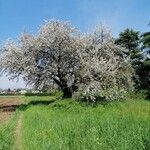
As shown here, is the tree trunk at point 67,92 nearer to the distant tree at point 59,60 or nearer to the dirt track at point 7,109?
the distant tree at point 59,60

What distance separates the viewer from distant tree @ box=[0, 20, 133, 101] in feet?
147

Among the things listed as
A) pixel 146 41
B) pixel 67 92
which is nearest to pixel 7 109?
pixel 67 92

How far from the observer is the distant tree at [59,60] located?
44906mm

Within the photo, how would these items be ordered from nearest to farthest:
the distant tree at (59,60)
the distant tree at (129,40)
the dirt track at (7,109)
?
1. the dirt track at (7,109)
2. the distant tree at (59,60)
3. the distant tree at (129,40)

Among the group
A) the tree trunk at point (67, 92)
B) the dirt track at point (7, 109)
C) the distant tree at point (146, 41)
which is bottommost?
the dirt track at point (7, 109)

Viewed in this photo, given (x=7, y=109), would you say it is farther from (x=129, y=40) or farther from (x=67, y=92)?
(x=129, y=40)

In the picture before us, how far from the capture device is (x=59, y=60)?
46.2 meters

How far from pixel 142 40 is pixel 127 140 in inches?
1691

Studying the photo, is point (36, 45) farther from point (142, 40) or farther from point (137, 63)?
point (137, 63)

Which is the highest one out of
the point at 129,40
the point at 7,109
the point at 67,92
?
the point at 129,40

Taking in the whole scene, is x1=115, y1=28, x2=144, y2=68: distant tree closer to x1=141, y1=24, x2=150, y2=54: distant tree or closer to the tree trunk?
x1=141, y1=24, x2=150, y2=54: distant tree

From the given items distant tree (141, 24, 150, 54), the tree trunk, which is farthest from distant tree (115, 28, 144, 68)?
the tree trunk

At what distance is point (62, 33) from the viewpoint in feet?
151

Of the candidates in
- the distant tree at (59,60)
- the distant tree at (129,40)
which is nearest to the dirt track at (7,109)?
the distant tree at (59,60)
